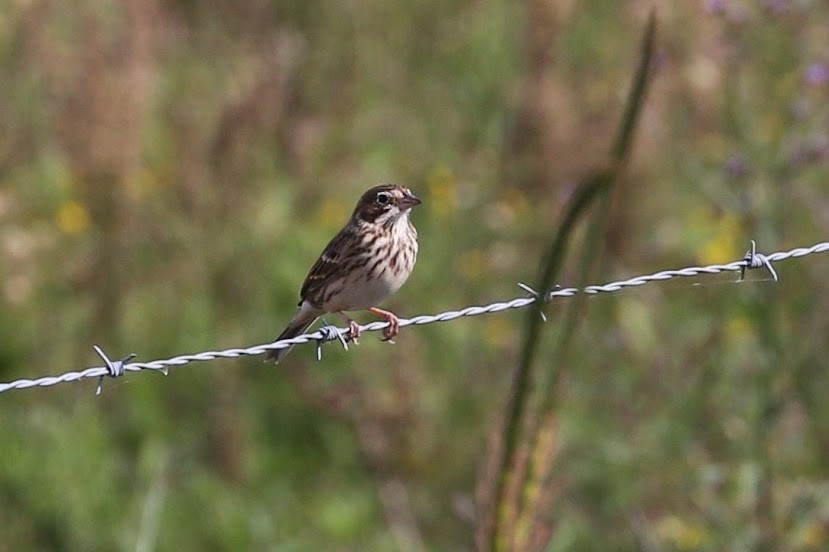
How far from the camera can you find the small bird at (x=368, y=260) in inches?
180

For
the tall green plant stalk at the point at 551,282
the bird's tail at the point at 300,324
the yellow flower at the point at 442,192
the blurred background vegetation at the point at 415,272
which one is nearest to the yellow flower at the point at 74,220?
the blurred background vegetation at the point at 415,272

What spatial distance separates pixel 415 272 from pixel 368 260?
2.61m

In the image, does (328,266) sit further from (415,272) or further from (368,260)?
(415,272)

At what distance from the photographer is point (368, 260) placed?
458 centimetres

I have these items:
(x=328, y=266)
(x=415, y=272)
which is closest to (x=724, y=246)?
(x=415, y=272)

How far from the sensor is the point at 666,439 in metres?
5.56

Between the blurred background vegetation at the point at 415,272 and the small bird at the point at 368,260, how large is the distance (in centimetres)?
74

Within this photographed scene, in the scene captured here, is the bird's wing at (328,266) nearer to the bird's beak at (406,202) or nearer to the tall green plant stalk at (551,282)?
the bird's beak at (406,202)

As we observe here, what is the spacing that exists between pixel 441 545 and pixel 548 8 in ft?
10.8

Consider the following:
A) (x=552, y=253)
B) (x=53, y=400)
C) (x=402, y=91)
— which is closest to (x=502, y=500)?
(x=552, y=253)

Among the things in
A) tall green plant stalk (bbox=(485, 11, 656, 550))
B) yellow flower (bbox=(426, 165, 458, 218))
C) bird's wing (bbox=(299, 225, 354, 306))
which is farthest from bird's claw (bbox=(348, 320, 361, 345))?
yellow flower (bbox=(426, 165, 458, 218))

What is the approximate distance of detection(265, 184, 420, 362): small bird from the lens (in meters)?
4.57

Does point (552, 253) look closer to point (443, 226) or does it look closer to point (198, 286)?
point (198, 286)

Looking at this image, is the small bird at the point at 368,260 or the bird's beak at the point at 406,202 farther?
the bird's beak at the point at 406,202
